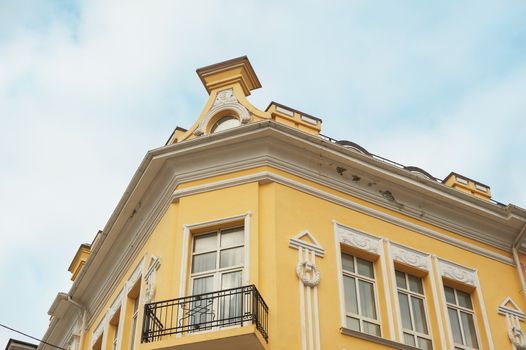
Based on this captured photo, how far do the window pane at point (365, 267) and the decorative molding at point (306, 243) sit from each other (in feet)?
3.51

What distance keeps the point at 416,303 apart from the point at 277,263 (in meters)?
3.32

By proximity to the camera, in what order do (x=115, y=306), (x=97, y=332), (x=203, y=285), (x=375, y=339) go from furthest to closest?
(x=97, y=332), (x=115, y=306), (x=203, y=285), (x=375, y=339)

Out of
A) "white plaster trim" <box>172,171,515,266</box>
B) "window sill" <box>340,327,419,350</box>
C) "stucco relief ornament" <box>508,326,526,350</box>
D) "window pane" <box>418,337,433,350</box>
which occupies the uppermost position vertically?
"white plaster trim" <box>172,171,515,266</box>

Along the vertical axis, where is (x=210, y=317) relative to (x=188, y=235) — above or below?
below

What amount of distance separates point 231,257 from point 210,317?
4.57 ft

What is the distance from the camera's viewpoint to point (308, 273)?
1518 centimetres

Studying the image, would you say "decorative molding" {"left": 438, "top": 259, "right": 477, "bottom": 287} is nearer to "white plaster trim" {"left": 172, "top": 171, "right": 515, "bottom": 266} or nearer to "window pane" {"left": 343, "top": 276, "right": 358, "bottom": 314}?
"white plaster trim" {"left": 172, "top": 171, "right": 515, "bottom": 266}

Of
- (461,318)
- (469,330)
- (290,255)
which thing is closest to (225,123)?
(290,255)

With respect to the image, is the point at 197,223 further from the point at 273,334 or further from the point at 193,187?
the point at 273,334

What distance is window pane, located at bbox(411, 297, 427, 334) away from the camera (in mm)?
16219

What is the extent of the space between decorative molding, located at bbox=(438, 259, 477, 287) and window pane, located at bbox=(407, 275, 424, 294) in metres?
0.49

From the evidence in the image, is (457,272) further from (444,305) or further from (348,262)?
(348,262)

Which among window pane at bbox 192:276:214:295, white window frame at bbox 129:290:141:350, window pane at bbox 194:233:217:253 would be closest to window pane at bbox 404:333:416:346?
window pane at bbox 192:276:214:295

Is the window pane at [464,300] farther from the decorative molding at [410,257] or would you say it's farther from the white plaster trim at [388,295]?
the white plaster trim at [388,295]
